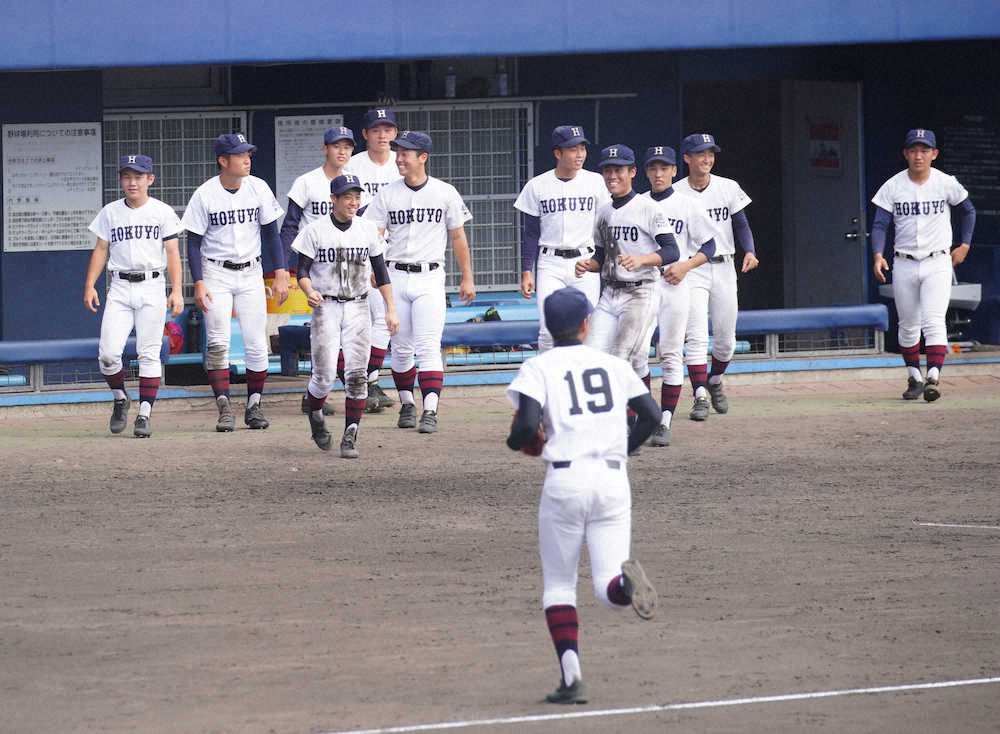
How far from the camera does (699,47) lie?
1514 centimetres

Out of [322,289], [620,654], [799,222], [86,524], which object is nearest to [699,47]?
[799,222]

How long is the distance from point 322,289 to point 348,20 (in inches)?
140

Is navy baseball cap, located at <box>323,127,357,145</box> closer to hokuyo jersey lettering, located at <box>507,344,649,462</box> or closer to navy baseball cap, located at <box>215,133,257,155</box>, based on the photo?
navy baseball cap, located at <box>215,133,257,155</box>

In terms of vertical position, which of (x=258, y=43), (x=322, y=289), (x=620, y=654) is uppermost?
(x=258, y=43)

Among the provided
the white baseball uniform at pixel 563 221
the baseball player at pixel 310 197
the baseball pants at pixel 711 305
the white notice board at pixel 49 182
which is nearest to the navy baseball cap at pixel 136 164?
the baseball player at pixel 310 197

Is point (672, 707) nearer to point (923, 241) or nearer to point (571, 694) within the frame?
point (571, 694)

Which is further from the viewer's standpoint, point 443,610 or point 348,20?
point 348,20

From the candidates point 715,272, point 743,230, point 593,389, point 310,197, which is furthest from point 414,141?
point 593,389

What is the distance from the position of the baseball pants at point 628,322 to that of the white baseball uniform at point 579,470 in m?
5.04

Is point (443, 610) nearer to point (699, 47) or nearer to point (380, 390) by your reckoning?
point (380, 390)

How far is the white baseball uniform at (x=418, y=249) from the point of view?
12.8m

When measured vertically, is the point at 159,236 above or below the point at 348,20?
below

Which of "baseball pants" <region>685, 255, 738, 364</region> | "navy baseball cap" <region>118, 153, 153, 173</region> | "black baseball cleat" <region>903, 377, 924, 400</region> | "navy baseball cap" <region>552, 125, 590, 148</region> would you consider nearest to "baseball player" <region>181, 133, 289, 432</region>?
"navy baseball cap" <region>118, 153, 153, 173</region>

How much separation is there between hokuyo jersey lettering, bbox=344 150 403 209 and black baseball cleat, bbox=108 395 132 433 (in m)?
2.43
